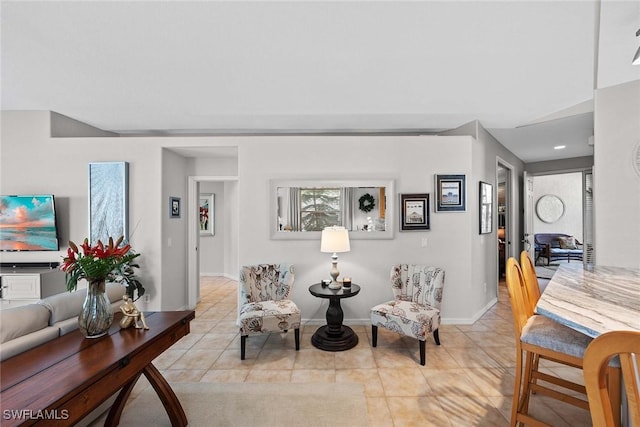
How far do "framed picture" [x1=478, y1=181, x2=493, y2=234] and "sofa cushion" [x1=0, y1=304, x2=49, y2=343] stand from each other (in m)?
4.35

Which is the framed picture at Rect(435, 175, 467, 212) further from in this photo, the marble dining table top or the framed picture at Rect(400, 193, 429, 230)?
the marble dining table top

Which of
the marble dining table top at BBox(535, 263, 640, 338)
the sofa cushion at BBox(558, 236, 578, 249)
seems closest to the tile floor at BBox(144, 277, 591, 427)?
the marble dining table top at BBox(535, 263, 640, 338)

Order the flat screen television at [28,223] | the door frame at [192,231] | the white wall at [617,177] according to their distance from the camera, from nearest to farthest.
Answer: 1. the white wall at [617,177]
2. the flat screen television at [28,223]
3. the door frame at [192,231]

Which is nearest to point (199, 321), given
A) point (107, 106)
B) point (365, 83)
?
point (107, 106)

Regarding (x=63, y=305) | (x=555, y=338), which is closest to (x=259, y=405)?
(x=63, y=305)

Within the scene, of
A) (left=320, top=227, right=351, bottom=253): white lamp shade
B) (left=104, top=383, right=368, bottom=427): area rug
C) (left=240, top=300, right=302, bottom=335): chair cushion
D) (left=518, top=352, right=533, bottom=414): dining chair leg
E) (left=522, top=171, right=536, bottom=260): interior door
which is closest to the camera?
(left=518, top=352, right=533, bottom=414): dining chair leg

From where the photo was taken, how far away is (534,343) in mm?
1490

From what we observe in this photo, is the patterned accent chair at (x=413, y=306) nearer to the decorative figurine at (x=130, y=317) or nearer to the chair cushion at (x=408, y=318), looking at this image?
the chair cushion at (x=408, y=318)

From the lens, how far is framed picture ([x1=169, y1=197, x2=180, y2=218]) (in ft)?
12.7

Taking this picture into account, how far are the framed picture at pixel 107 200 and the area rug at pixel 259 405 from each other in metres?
2.24

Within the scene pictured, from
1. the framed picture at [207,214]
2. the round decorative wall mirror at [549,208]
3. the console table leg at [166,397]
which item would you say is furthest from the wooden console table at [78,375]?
the round decorative wall mirror at [549,208]

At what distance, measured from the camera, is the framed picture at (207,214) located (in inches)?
252

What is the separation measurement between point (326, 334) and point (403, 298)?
3.11ft

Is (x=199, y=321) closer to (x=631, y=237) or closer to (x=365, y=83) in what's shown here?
(x=365, y=83)
